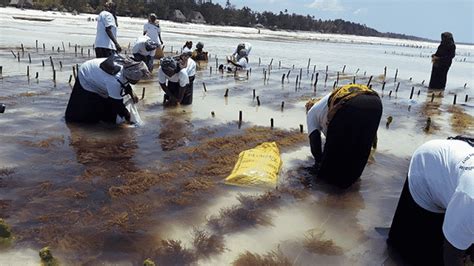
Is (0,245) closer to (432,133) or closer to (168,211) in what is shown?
(168,211)

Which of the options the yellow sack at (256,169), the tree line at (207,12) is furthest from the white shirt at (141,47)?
the tree line at (207,12)

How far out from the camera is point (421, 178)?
3090 millimetres

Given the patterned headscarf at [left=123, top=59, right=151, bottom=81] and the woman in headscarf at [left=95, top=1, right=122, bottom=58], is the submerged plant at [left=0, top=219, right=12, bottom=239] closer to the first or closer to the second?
the patterned headscarf at [left=123, top=59, right=151, bottom=81]

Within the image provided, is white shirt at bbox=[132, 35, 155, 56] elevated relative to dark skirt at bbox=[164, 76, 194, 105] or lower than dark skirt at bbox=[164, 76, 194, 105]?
elevated

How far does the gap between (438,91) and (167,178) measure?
507 inches

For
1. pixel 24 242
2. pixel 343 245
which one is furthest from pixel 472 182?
pixel 24 242

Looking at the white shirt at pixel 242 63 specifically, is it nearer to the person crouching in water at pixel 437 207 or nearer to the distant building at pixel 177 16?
the person crouching in water at pixel 437 207

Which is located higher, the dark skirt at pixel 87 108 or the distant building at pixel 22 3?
the distant building at pixel 22 3

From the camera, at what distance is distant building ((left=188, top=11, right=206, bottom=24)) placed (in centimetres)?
8057

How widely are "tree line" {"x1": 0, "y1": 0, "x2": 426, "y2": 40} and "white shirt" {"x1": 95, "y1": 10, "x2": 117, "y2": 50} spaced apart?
55.9 metres

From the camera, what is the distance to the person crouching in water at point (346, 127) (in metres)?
4.71

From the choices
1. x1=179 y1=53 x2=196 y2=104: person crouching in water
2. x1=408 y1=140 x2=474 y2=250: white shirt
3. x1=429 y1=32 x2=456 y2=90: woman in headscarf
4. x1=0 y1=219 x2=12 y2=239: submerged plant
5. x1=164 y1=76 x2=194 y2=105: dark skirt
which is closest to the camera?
x1=408 y1=140 x2=474 y2=250: white shirt

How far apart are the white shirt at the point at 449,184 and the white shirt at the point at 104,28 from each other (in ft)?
27.2

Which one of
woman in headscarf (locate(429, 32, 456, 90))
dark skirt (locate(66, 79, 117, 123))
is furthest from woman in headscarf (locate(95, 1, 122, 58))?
woman in headscarf (locate(429, 32, 456, 90))
